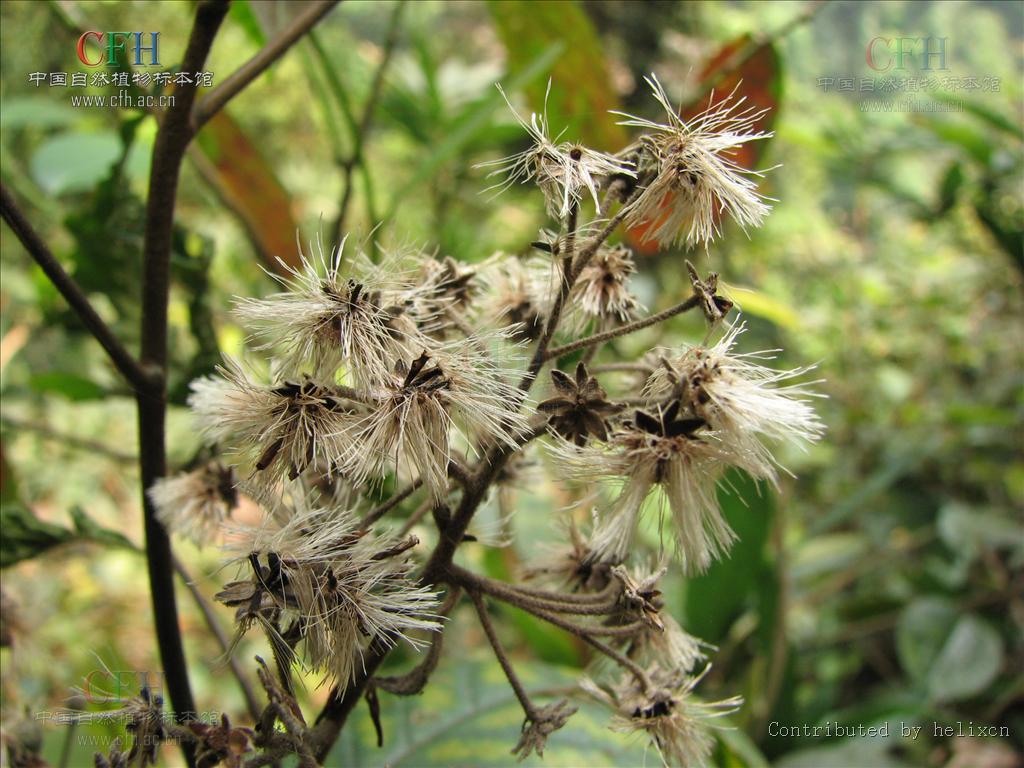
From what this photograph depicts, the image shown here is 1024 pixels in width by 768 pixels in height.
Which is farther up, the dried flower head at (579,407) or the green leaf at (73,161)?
the green leaf at (73,161)

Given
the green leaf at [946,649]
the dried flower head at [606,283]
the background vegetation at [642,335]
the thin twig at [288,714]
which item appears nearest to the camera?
the thin twig at [288,714]

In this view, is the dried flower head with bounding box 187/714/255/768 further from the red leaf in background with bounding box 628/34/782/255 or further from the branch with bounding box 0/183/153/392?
the red leaf in background with bounding box 628/34/782/255

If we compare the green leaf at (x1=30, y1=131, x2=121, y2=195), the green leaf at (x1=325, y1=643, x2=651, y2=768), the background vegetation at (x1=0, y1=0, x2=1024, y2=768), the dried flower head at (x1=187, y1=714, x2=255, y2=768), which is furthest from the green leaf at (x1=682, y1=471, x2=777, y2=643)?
the green leaf at (x1=30, y1=131, x2=121, y2=195)

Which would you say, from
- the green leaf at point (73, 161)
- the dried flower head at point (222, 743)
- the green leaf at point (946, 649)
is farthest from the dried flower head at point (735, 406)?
the green leaf at point (946, 649)

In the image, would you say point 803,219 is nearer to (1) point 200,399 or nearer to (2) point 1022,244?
(2) point 1022,244

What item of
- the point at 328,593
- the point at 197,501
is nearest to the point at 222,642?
the point at 197,501

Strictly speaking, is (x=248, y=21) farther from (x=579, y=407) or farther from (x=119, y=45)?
(x=579, y=407)

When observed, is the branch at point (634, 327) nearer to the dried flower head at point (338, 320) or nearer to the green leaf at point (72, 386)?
the dried flower head at point (338, 320)

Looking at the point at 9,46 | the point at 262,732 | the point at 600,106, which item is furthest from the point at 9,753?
the point at 9,46
